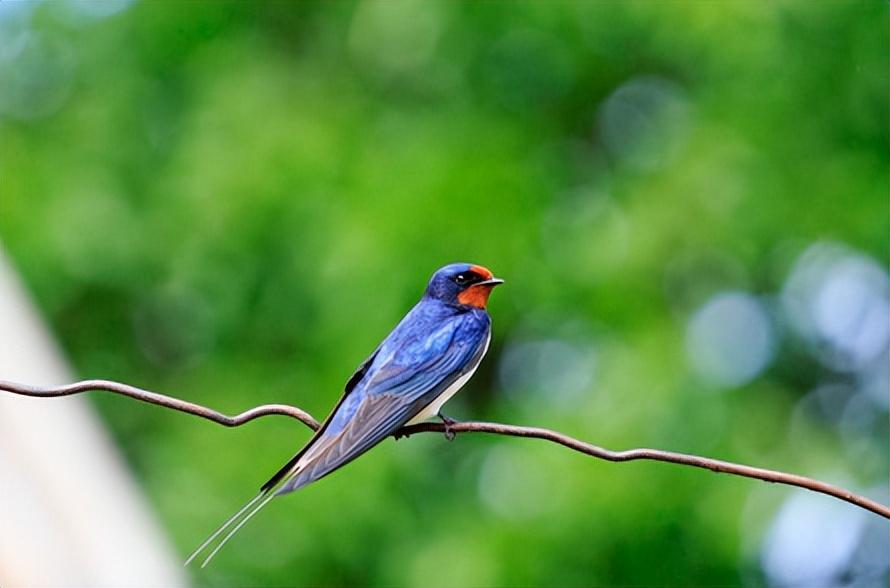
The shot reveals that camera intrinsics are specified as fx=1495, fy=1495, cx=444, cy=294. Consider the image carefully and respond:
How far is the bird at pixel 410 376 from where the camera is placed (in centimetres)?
264

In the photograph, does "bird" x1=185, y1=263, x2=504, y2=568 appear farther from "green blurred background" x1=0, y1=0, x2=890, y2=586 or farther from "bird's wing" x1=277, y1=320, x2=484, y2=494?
"green blurred background" x1=0, y1=0, x2=890, y2=586

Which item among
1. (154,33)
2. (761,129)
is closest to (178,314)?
(154,33)

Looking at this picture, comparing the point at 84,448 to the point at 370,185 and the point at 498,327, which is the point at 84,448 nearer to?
the point at 370,185

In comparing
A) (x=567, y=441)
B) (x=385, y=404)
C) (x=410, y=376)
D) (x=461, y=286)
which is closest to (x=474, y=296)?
(x=461, y=286)

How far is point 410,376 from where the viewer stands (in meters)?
3.02

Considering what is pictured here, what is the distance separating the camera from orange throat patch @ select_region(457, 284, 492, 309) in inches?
136

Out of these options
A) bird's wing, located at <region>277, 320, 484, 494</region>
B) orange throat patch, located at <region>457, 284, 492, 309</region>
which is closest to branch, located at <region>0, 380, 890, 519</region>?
bird's wing, located at <region>277, 320, 484, 494</region>

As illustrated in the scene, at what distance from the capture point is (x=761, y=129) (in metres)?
6.16

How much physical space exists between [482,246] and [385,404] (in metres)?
2.62

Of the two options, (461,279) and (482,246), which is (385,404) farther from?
(482,246)

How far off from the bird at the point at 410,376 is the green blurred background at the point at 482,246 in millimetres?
1754

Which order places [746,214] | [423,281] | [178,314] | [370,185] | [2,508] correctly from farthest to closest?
[178,314]
[746,214]
[370,185]
[423,281]
[2,508]

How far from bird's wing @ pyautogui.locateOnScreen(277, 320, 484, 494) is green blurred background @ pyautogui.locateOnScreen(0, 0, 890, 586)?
81.7 inches

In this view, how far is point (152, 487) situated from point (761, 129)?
2844 mm
